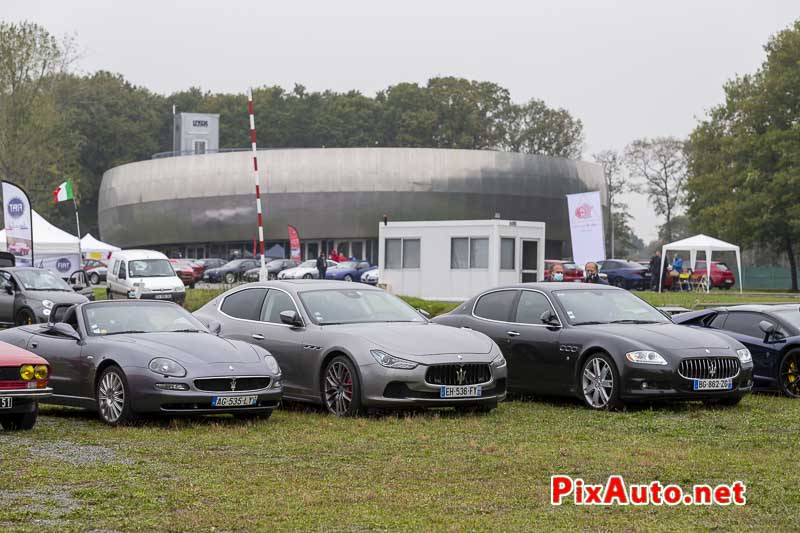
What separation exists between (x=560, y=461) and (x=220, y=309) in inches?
257

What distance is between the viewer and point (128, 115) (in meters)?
126

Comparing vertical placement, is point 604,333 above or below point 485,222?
below

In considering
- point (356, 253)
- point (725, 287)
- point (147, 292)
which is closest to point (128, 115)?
point (356, 253)

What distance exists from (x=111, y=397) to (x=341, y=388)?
2.43 metres

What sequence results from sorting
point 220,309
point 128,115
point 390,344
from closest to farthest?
1. point 390,344
2. point 220,309
3. point 128,115

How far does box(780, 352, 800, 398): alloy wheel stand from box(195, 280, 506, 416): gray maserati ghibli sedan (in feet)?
14.7

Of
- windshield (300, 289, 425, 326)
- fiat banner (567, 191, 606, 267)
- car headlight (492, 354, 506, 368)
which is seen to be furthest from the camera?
fiat banner (567, 191, 606, 267)

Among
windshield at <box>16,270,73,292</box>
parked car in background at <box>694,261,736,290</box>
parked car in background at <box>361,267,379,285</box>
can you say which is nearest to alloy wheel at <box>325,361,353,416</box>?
windshield at <box>16,270,73,292</box>

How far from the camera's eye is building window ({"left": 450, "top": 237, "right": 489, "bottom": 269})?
35.3m

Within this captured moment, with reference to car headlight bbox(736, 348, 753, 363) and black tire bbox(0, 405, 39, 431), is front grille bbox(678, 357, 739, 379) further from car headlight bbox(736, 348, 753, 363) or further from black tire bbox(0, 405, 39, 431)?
black tire bbox(0, 405, 39, 431)

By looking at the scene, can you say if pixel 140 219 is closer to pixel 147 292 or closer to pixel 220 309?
pixel 147 292

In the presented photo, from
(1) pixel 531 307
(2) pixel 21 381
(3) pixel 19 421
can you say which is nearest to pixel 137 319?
(3) pixel 19 421

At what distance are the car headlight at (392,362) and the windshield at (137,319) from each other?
209 cm

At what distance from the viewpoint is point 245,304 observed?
14828mm
